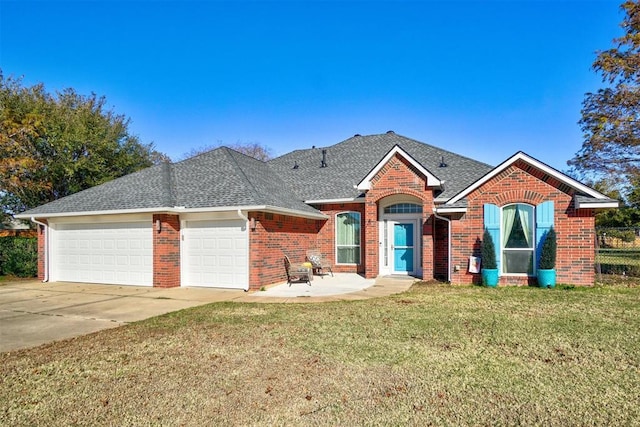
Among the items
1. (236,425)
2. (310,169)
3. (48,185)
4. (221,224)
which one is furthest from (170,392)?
(48,185)

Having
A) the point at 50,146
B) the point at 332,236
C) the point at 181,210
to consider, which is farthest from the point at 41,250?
the point at 332,236

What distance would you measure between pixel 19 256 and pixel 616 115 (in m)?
27.1

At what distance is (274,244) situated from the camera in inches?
512

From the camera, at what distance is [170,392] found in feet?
14.1

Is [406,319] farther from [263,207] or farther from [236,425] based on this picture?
[263,207]

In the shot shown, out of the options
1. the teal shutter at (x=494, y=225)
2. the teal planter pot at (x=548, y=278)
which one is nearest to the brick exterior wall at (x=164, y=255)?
the teal shutter at (x=494, y=225)

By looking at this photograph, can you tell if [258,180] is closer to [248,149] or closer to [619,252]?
[619,252]

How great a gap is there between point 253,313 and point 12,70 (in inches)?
829

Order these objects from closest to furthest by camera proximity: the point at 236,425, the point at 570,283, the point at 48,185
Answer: the point at 236,425 → the point at 570,283 → the point at 48,185

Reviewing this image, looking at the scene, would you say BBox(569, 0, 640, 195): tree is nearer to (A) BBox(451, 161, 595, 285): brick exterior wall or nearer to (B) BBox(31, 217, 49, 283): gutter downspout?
(A) BBox(451, 161, 595, 285): brick exterior wall

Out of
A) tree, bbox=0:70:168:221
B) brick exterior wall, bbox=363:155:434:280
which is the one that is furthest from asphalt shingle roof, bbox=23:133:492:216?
tree, bbox=0:70:168:221

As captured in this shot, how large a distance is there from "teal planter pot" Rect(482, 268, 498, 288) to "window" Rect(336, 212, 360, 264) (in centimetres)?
519

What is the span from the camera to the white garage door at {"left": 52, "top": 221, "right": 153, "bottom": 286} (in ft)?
42.8

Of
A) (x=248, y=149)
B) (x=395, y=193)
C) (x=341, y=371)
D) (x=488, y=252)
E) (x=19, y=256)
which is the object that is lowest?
(x=341, y=371)
